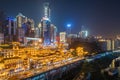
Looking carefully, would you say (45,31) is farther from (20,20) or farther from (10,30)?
(10,30)

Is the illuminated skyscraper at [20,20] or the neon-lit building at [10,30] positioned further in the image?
the illuminated skyscraper at [20,20]

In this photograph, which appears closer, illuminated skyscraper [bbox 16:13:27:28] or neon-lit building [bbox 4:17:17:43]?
neon-lit building [bbox 4:17:17:43]

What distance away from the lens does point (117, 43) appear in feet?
326

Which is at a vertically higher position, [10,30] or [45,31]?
[45,31]

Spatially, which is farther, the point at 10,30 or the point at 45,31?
the point at 45,31

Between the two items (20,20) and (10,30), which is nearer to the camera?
(10,30)

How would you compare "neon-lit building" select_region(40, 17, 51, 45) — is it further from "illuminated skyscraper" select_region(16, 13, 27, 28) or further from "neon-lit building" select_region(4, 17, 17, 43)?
"neon-lit building" select_region(4, 17, 17, 43)

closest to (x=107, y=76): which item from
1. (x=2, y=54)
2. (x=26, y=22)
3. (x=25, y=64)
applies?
(x=25, y=64)

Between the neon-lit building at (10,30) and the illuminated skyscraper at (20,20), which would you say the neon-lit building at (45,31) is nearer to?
the illuminated skyscraper at (20,20)

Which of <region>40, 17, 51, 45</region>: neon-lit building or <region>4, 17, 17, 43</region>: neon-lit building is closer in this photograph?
<region>4, 17, 17, 43</region>: neon-lit building

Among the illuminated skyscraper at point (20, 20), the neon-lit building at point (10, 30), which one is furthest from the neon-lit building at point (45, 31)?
the neon-lit building at point (10, 30)

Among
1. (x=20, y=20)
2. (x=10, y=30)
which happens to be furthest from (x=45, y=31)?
(x=10, y=30)

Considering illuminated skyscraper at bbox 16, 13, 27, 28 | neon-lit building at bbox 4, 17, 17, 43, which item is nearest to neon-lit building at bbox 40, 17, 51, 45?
illuminated skyscraper at bbox 16, 13, 27, 28

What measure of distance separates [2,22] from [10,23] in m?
3.66
